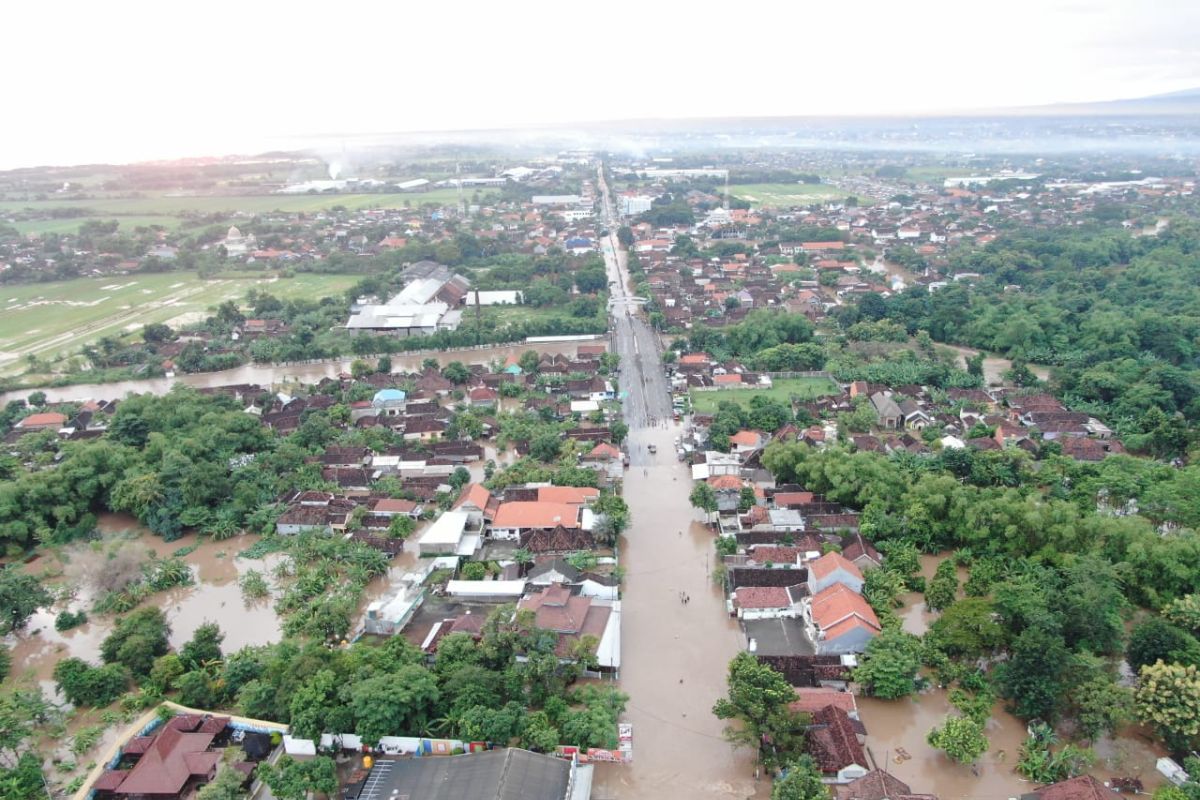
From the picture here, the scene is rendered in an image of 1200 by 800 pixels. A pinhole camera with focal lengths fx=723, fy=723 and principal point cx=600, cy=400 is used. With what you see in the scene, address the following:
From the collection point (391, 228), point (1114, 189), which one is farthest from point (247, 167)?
point (1114, 189)

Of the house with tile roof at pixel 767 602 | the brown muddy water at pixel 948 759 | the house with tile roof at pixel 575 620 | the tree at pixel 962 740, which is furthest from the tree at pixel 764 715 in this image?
the house with tile roof at pixel 767 602

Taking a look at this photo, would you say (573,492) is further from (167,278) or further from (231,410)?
(167,278)

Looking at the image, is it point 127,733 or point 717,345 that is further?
point 717,345

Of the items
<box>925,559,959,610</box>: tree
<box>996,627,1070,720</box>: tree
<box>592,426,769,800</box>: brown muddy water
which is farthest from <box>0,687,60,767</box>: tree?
<box>925,559,959,610</box>: tree

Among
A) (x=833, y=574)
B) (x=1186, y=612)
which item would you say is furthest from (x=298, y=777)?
(x=1186, y=612)

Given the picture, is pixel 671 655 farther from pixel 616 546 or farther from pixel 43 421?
pixel 43 421

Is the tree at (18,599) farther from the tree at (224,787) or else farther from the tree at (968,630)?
the tree at (968,630)
